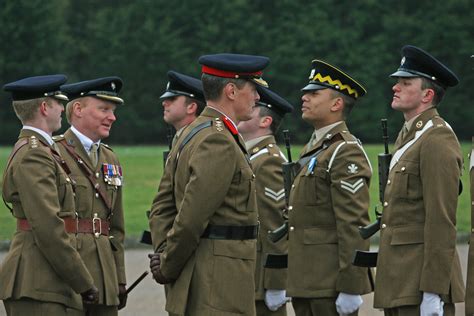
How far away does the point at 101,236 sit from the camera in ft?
22.0

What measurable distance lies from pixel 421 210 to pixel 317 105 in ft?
4.92

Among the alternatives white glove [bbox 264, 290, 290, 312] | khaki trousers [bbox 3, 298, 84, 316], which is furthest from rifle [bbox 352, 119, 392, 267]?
khaki trousers [bbox 3, 298, 84, 316]

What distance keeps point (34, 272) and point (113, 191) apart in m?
1.00

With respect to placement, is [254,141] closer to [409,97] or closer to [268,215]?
[268,215]

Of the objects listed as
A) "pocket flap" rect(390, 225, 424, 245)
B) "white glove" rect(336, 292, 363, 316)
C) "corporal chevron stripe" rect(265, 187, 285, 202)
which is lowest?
"white glove" rect(336, 292, 363, 316)

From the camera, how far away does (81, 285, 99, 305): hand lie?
6.19 metres

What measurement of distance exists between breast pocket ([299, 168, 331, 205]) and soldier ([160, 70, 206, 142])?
4.21 ft

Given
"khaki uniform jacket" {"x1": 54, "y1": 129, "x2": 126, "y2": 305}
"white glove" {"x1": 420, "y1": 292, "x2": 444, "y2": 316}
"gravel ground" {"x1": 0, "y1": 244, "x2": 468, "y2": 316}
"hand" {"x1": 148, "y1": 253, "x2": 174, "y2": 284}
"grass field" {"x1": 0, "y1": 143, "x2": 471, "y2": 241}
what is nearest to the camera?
"hand" {"x1": 148, "y1": 253, "x2": 174, "y2": 284}

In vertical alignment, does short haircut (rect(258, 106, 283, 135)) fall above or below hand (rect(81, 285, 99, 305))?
above

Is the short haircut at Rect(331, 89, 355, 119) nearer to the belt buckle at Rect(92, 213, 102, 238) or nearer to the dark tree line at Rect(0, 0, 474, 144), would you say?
Result: the belt buckle at Rect(92, 213, 102, 238)

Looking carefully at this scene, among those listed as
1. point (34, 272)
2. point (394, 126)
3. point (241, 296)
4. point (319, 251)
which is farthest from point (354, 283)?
point (394, 126)

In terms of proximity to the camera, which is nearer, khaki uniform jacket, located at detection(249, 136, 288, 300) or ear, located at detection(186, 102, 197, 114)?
khaki uniform jacket, located at detection(249, 136, 288, 300)

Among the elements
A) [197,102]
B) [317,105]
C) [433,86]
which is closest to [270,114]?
[197,102]

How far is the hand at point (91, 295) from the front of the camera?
6187 millimetres
